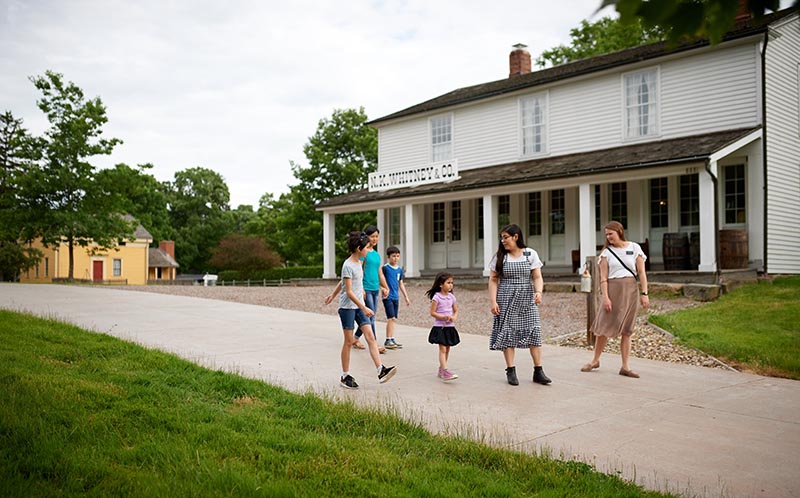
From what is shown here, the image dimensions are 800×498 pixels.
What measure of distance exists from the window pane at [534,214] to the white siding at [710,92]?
5081 mm

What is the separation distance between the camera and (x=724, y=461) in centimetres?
474

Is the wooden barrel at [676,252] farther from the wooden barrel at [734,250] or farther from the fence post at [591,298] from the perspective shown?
the fence post at [591,298]

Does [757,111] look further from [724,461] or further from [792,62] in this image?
[724,461]

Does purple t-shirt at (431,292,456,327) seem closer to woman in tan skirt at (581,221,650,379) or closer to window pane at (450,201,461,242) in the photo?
woman in tan skirt at (581,221,650,379)

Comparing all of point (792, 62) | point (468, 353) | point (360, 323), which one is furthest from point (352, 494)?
point (792, 62)

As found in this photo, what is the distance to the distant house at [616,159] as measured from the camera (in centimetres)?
1819

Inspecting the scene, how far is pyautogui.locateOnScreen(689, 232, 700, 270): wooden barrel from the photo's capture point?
1874cm

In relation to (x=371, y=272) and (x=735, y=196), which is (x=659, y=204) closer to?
(x=735, y=196)

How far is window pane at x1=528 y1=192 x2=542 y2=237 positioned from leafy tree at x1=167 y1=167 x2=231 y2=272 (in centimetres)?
5215

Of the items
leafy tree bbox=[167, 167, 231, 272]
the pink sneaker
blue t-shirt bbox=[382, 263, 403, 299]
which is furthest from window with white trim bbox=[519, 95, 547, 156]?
leafy tree bbox=[167, 167, 231, 272]

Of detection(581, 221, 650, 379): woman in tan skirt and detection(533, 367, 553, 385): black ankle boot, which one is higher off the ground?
detection(581, 221, 650, 379): woman in tan skirt

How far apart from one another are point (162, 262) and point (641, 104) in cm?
4997

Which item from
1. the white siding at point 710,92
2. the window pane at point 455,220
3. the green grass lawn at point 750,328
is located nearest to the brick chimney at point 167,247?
the window pane at point 455,220

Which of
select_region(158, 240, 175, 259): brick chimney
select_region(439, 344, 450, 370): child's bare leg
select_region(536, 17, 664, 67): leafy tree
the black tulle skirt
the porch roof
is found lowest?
select_region(439, 344, 450, 370): child's bare leg
